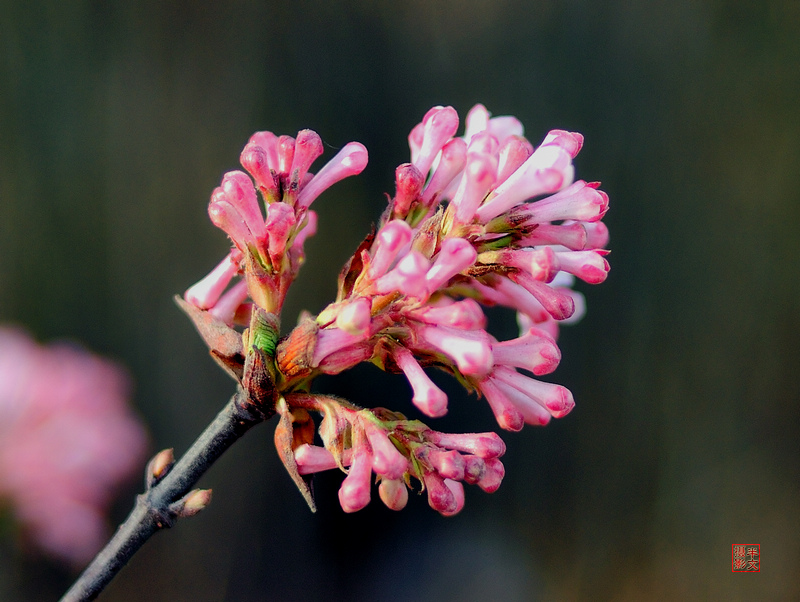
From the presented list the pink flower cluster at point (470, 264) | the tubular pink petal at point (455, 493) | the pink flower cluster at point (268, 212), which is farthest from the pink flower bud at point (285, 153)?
the tubular pink petal at point (455, 493)

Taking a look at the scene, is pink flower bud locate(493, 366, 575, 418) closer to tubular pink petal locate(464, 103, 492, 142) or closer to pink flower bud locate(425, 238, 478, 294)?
pink flower bud locate(425, 238, 478, 294)

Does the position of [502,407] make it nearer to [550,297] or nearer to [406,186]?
[550,297]

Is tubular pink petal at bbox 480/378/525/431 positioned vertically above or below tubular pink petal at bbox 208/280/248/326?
below

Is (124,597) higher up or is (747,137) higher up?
(747,137)

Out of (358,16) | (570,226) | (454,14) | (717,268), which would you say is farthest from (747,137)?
(570,226)

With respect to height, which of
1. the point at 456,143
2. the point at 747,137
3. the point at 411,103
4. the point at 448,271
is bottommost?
the point at 448,271

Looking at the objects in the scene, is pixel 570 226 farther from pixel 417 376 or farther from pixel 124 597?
pixel 124 597

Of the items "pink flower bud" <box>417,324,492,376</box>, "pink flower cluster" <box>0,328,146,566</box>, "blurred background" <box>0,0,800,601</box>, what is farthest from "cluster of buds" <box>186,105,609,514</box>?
"blurred background" <box>0,0,800,601</box>
